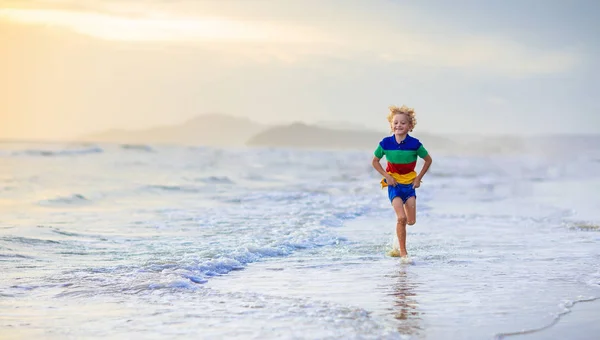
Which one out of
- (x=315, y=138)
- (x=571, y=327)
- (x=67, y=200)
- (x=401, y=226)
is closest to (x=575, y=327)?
(x=571, y=327)

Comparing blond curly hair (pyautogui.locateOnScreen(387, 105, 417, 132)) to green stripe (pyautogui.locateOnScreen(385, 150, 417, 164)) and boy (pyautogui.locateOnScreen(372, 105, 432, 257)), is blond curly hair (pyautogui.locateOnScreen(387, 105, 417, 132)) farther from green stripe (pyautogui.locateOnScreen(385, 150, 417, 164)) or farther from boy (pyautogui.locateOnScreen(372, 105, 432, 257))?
green stripe (pyautogui.locateOnScreen(385, 150, 417, 164))

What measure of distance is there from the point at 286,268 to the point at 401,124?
209 cm

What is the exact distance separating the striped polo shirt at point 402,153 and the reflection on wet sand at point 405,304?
1.48m

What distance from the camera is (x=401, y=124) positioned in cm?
860

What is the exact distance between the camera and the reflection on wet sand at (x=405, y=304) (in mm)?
5271

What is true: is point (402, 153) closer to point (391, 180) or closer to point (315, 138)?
point (391, 180)

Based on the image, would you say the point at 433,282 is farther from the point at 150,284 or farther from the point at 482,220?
the point at 482,220

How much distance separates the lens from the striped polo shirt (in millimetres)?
8680

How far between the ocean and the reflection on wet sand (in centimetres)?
1

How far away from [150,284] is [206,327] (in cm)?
156

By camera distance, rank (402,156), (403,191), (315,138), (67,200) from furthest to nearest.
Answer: (315,138) → (67,200) → (403,191) → (402,156)

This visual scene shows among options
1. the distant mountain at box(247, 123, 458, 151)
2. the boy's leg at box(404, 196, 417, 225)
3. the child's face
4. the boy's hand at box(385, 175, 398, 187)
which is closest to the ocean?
the boy's leg at box(404, 196, 417, 225)

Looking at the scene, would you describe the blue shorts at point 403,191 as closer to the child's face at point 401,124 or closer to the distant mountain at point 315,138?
the child's face at point 401,124

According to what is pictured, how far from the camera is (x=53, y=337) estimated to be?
5055 millimetres
